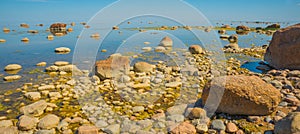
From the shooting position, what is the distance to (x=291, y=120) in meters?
3.62

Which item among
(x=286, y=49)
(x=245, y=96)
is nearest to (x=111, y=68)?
(x=245, y=96)

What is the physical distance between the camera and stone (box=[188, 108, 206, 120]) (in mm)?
4719

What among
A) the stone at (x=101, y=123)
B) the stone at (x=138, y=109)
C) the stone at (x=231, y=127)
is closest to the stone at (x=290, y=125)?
the stone at (x=231, y=127)

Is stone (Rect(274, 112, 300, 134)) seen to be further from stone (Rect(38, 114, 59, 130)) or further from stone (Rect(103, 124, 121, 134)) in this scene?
stone (Rect(38, 114, 59, 130))

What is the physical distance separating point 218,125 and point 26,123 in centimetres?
403

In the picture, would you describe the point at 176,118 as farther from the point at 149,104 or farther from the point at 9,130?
the point at 9,130

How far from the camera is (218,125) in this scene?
4.45 m

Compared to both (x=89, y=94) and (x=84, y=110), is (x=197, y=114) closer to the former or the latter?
(x=84, y=110)

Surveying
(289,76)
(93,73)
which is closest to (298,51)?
(289,76)

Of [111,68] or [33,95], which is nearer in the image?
[33,95]

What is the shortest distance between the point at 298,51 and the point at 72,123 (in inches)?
349

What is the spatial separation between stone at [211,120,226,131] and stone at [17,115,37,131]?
3.80 metres

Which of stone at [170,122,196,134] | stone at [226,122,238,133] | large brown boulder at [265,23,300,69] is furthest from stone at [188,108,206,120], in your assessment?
large brown boulder at [265,23,300,69]

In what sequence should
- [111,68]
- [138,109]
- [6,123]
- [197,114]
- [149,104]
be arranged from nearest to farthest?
[6,123] < [197,114] < [138,109] < [149,104] < [111,68]
